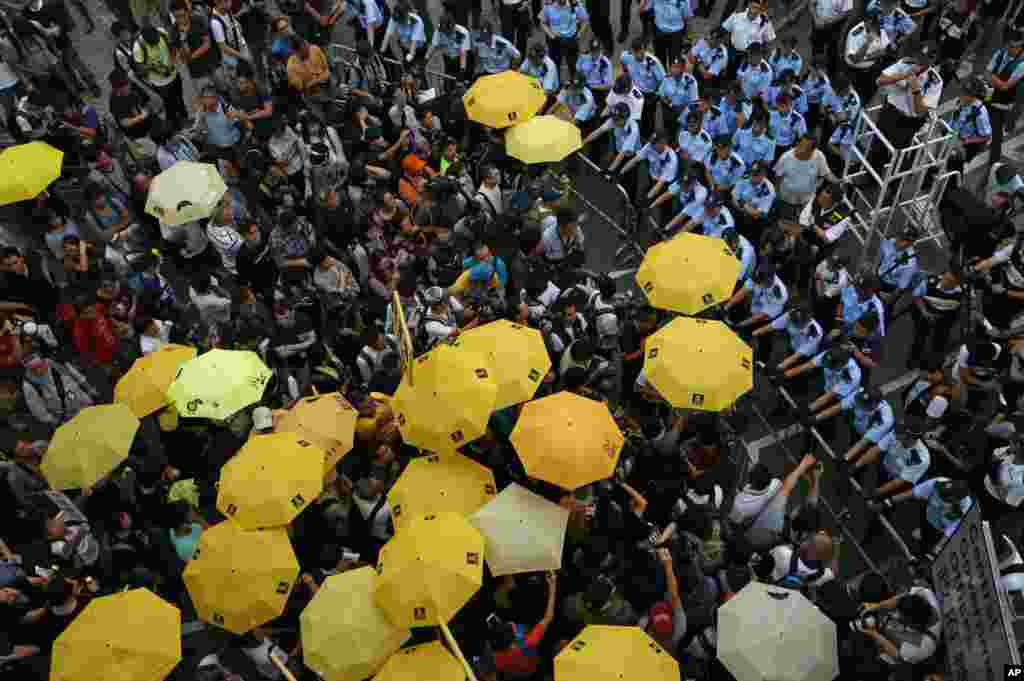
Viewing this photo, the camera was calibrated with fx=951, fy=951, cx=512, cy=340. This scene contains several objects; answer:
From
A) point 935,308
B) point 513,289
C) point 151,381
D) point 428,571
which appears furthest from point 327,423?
point 935,308

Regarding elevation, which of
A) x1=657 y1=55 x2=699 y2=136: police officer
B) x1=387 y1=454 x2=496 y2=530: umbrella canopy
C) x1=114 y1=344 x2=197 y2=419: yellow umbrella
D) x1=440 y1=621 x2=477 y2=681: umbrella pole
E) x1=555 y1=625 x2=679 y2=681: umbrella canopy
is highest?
x1=657 y1=55 x2=699 y2=136: police officer

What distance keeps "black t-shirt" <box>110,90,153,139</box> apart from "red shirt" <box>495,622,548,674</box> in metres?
9.29

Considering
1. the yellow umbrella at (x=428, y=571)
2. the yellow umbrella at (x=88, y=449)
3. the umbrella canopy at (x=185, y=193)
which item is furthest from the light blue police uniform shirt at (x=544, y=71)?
the yellow umbrella at (x=428, y=571)

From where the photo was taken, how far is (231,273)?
11.8m

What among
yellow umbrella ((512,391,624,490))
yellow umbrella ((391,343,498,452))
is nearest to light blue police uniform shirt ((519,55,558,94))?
yellow umbrella ((391,343,498,452))

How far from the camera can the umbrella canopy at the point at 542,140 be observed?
11625 mm

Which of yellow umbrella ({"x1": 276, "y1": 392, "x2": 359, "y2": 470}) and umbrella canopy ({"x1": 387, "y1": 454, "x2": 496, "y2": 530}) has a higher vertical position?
yellow umbrella ({"x1": 276, "y1": 392, "x2": 359, "y2": 470})

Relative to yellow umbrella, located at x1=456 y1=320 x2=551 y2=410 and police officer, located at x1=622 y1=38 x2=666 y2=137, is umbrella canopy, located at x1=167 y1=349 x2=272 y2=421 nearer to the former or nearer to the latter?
yellow umbrella, located at x1=456 y1=320 x2=551 y2=410

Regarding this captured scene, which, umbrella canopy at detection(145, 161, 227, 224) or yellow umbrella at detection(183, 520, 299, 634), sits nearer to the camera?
yellow umbrella at detection(183, 520, 299, 634)

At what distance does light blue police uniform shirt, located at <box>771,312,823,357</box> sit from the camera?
400 inches

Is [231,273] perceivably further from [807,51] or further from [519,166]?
[807,51]

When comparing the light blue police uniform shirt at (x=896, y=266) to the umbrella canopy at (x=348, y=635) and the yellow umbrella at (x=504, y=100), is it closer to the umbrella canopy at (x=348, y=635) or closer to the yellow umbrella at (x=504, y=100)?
the yellow umbrella at (x=504, y=100)

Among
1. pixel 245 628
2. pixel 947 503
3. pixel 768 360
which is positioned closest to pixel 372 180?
pixel 768 360

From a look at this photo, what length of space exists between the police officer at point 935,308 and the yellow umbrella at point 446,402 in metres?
5.12
